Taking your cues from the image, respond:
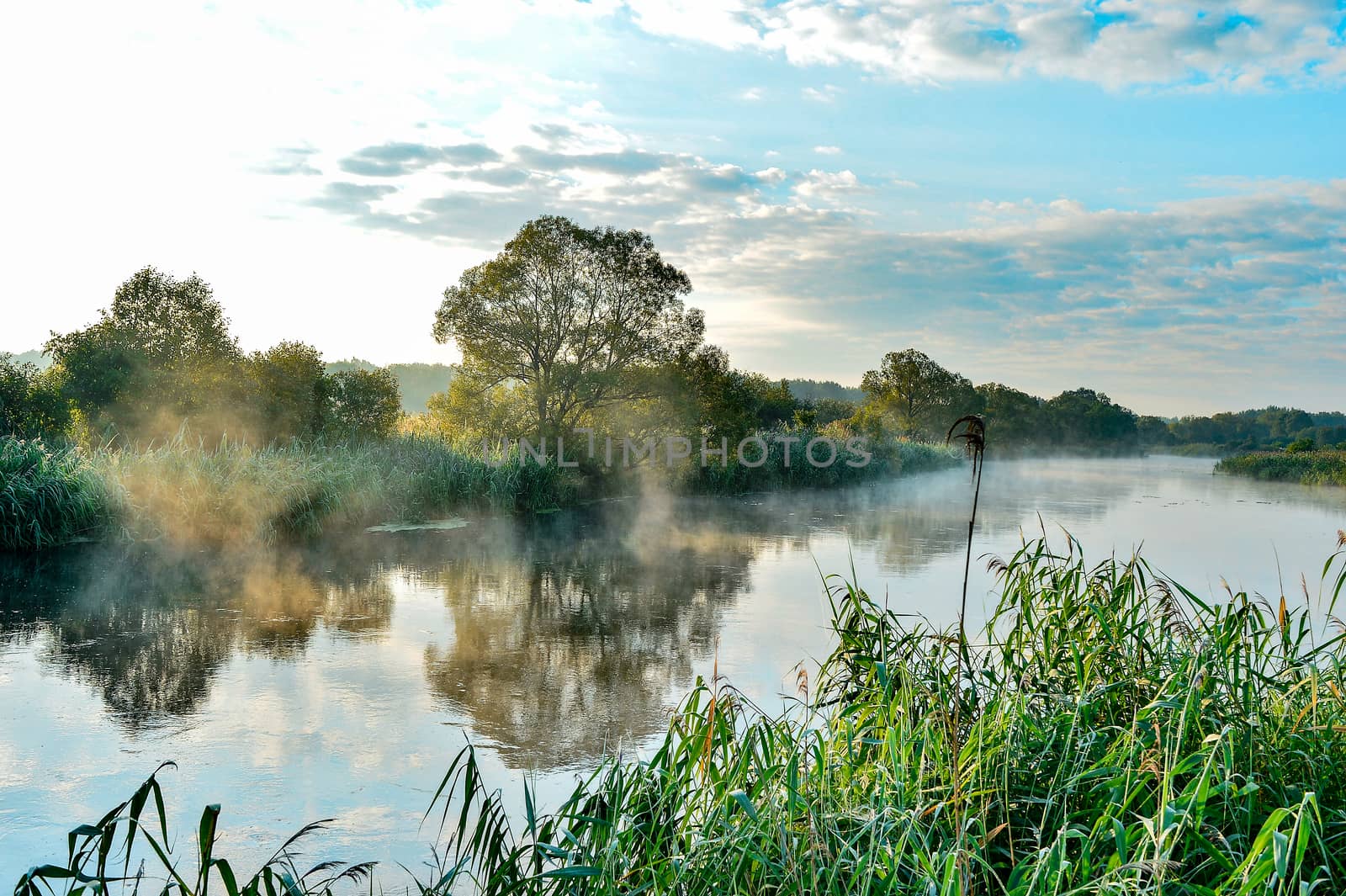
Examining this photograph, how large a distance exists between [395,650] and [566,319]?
12761mm

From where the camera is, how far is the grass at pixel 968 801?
7.93 ft

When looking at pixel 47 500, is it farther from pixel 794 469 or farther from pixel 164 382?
pixel 794 469

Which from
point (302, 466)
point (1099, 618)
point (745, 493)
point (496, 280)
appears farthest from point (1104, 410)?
point (1099, 618)

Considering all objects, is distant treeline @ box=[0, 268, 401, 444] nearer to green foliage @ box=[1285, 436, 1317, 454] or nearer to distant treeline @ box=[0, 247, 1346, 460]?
distant treeline @ box=[0, 247, 1346, 460]

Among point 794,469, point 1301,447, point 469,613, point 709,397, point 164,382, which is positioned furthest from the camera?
point 1301,447

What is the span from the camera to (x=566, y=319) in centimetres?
1891

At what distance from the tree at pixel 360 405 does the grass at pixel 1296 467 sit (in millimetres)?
30667

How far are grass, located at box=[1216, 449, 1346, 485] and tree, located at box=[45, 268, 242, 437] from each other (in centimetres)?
3382

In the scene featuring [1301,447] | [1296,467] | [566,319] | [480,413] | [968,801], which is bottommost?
[968,801]

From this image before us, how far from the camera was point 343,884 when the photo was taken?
3.31m

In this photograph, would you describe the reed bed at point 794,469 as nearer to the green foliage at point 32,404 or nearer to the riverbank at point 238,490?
the riverbank at point 238,490

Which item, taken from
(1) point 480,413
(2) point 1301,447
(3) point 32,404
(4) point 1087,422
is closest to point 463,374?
(1) point 480,413

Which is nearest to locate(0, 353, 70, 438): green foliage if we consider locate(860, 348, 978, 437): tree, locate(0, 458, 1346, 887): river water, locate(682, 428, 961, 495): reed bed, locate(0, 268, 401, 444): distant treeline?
locate(0, 268, 401, 444): distant treeline

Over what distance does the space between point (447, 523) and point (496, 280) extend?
231 inches
